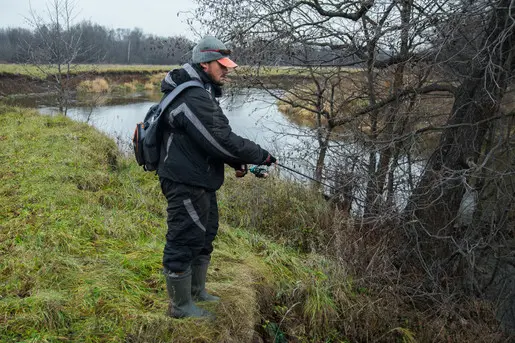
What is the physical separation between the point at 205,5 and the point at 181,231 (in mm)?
4893

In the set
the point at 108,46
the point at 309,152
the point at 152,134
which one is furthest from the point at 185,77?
the point at 108,46

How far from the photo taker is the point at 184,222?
281 cm

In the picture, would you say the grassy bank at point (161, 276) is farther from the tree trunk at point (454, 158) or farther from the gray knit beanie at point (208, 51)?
the gray knit beanie at point (208, 51)

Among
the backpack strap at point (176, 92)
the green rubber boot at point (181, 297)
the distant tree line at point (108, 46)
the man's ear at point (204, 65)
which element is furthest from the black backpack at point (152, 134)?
the distant tree line at point (108, 46)

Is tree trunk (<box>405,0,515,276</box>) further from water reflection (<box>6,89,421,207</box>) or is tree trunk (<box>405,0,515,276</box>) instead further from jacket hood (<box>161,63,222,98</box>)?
jacket hood (<box>161,63,222,98</box>)

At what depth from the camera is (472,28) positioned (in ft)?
14.2

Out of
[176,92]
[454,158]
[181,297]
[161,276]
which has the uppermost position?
[176,92]

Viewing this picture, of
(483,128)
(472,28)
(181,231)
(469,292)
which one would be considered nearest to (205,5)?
(472,28)

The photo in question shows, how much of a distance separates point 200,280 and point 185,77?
1.51 m

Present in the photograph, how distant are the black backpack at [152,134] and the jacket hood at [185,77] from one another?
0.06m

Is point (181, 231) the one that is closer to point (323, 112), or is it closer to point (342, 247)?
point (342, 247)

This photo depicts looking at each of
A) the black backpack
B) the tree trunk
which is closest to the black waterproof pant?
the black backpack

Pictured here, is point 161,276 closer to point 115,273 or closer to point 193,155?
point 115,273

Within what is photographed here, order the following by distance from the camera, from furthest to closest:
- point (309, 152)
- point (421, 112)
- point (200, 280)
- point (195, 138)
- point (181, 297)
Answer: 1. point (309, 152)
2. point (421, 112)
3. point (200, 280)
4. point (181, 297)
5. point (195, 138)
